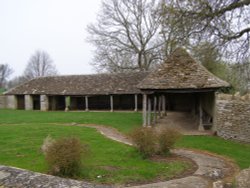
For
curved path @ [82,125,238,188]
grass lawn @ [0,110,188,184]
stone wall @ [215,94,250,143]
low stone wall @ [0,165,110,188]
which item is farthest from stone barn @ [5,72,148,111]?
low stone wall @ [0,165,110,188]

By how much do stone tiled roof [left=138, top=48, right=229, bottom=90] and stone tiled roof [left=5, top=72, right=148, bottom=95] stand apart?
1116 centimetres

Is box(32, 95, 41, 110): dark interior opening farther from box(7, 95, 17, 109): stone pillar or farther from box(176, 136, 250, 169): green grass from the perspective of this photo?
box(176, 136, 250, 169): green grass

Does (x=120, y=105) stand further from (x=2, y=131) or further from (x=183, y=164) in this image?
(x=183, y=164)

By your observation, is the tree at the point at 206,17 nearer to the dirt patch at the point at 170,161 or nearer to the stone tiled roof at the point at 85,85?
the dirt patch at the point at 170,161

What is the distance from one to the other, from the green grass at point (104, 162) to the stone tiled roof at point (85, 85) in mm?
16927

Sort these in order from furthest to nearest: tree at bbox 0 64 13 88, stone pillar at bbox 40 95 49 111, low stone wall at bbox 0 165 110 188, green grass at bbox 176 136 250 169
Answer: tree at bbox 0 64 13 88 < stone pillar at bbox 40 95 49 111 < green grass at bbox 176 136 250 169 < low stone wall at bbox 0 165 110 188

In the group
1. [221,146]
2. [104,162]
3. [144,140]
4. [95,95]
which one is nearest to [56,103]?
[95,95]

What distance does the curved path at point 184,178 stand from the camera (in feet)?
11.8

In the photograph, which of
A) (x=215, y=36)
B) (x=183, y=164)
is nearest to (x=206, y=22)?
(x=215, y=36)

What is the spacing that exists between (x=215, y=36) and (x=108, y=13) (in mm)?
30233

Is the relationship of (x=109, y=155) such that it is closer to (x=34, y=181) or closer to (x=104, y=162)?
(x=104, y=162)

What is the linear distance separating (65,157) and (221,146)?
864 cm

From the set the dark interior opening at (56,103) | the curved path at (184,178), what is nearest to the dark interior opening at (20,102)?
the dark interior opening at (56,103)

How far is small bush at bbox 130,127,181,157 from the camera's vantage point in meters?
11.8
